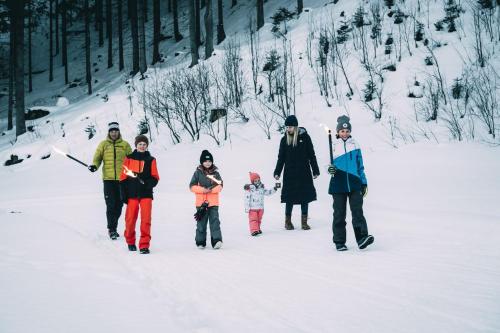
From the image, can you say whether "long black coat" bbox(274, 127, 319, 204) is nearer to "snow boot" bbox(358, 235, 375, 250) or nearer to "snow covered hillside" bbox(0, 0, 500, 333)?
"snow covered hillside" bbox(0, 0, 500, 333)

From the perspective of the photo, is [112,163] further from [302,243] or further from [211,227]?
[302,243]

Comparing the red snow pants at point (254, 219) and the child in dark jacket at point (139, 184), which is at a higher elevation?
the child in dark jacket at point (139, 184)

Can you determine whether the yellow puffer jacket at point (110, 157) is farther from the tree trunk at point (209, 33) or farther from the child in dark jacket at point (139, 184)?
the tree trunk at point (209, 33)

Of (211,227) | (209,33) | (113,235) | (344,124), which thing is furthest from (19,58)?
(344,124)

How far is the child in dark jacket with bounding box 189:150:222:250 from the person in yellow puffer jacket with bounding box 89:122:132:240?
1783 mm

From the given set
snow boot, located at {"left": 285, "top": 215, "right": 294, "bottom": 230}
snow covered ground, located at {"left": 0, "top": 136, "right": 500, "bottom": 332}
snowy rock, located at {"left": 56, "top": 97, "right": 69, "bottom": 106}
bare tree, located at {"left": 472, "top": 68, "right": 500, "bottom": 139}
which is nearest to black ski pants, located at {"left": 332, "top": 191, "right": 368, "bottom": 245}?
snow covered ground, located at {"left": 0, "top": 136, "right": 500, "bottom": 332}

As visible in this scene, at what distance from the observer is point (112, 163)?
23.7 ft

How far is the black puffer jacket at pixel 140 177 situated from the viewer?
6.03 metres

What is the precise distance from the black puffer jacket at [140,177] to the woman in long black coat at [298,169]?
7.43ft

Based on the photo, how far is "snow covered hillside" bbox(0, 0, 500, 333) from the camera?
3111 mm

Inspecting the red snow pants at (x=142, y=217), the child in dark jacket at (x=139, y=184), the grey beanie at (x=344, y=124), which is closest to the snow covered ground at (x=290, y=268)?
the red snow pants at (x=142, y=217)

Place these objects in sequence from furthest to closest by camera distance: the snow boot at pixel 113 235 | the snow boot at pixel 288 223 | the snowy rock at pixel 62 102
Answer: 1. the snowy rock at pixel 62 102
2. the snow boot at pixel 288 223
3. the snow boot at pixel 113 235

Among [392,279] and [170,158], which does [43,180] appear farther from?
[392,279]

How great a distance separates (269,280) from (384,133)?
932 centimetres
